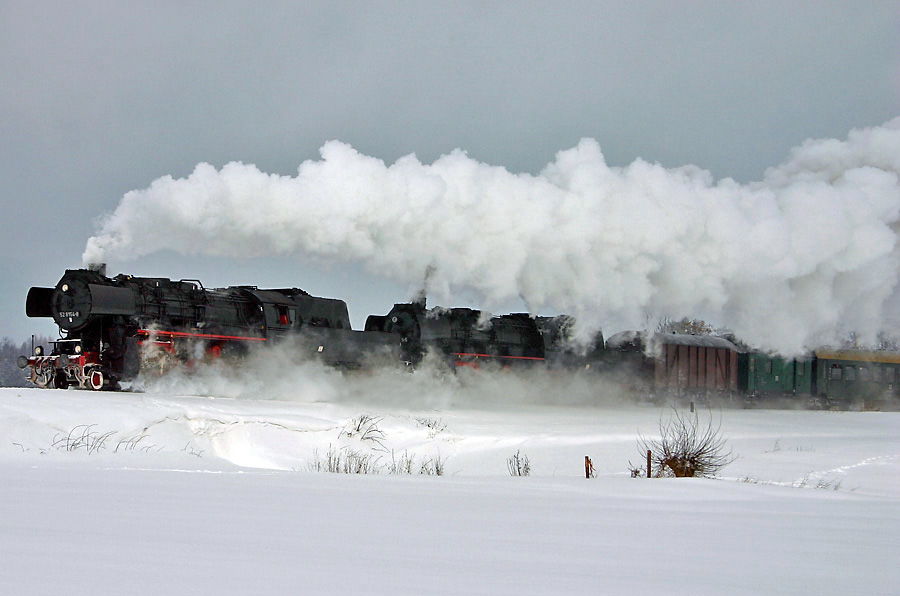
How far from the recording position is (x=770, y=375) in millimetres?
36938

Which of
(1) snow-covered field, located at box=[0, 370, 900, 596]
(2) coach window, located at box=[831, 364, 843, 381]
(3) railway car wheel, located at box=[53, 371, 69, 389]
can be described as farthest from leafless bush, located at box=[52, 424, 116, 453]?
(2) coach window, located at box=[831, 364, 843, 381]

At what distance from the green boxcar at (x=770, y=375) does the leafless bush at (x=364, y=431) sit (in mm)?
21862

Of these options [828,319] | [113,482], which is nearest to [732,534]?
[113,482]

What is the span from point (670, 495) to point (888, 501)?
253 centimetres

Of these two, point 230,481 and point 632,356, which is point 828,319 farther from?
point 230,481

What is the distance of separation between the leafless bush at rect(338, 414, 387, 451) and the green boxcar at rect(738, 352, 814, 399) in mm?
21862

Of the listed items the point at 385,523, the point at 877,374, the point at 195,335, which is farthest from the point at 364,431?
the point at 877,374

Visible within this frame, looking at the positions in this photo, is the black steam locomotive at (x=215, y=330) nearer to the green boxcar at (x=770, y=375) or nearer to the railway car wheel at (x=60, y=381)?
the railway car wheel at (x=60, y=381)

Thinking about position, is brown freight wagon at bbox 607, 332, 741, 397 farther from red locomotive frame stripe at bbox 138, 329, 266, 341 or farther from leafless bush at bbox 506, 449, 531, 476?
leafless bush at bbox 506, 449, 531, 476

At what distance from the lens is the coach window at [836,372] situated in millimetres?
38625

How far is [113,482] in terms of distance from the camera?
848cm

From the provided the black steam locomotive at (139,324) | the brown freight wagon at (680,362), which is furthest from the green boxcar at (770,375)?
the black steam locomotive at (139,324)

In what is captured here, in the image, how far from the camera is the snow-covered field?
484cm

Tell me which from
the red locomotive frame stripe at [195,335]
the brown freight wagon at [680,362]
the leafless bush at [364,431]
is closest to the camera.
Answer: the leafless bush at [364,431]
